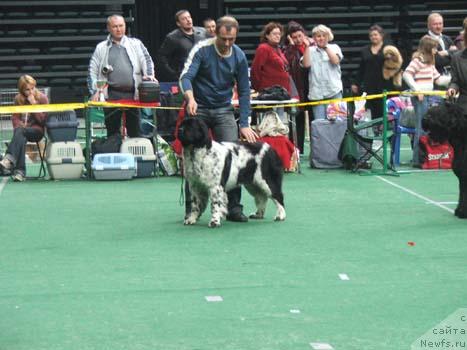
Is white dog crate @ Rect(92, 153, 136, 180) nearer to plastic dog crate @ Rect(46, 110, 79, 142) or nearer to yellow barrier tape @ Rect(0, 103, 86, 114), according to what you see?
plastic dog crate @ Rect(46, 110, 79, 142)

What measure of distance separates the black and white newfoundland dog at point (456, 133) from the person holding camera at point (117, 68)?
5.01m

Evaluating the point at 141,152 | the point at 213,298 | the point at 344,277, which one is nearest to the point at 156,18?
the point at 141,152

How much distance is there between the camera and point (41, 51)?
25.6m

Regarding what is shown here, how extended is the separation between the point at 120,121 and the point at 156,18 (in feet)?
32.7

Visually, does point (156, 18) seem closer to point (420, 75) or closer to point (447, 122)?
point (420, 75)

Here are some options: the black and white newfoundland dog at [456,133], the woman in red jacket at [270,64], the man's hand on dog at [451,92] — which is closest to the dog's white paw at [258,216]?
the black and white newfoundland dog at [456,133]

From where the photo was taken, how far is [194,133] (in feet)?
36.2

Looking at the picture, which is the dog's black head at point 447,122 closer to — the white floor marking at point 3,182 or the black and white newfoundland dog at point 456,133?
the black and white newfoundland dog at point 456,133

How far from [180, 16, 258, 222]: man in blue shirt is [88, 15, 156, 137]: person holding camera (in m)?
4.30

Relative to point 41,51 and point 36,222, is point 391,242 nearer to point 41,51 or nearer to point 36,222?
point 36,222

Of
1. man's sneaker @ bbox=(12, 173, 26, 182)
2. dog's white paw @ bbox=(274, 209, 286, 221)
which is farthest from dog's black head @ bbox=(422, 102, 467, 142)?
man's sneaker @ bbox=(12, 173, 26, 182)

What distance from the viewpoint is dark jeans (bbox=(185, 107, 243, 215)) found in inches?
458

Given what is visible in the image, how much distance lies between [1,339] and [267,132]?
8.96 m

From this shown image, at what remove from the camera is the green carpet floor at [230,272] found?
284 inches
